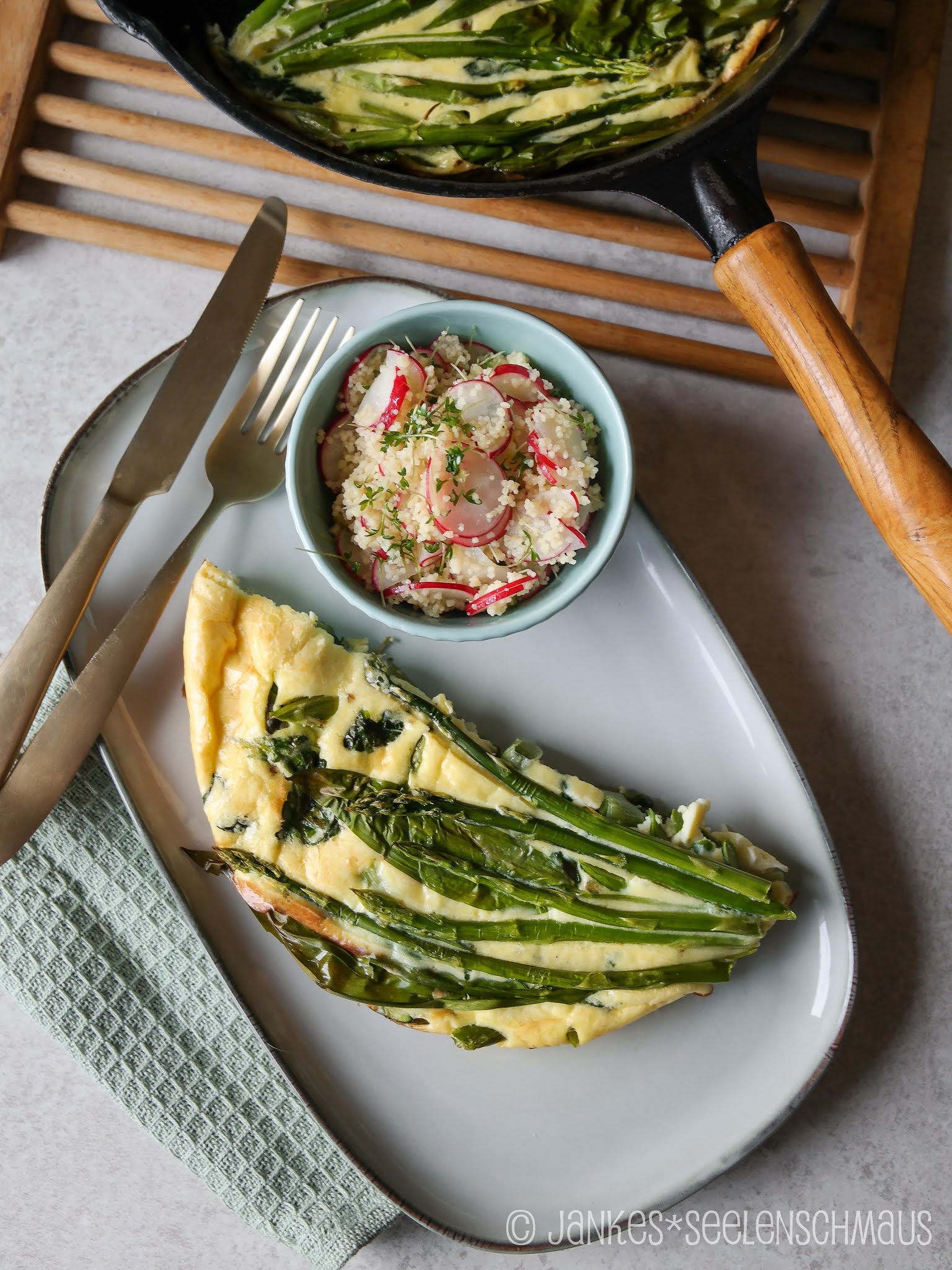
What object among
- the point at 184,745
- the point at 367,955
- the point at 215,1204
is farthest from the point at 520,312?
the point at 215,1204

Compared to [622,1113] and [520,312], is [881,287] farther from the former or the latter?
[622,1113]

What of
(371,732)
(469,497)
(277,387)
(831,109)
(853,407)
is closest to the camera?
(853,407)

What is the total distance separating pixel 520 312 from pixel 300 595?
2.75ft

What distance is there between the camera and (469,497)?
1.99 m

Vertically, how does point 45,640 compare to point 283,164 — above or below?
below

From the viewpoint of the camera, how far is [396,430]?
6.64 feet

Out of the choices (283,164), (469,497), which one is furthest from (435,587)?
(283,164)

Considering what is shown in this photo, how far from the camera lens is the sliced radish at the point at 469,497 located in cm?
196

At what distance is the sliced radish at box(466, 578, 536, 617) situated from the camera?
2027mm

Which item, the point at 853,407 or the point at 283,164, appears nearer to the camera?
the point at 853,407

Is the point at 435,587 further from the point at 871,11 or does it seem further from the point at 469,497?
the point at 871,11

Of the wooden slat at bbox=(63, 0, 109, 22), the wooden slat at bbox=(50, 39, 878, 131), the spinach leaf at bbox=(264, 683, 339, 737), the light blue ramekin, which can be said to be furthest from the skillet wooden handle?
the wooden slat at bbox=(63, 0, 109, 22)

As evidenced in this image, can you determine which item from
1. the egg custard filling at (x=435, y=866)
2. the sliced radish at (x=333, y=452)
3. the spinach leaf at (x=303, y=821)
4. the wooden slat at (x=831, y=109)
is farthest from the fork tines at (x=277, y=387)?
the wooden slat at (x=831, y=109)

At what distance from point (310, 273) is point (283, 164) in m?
0.28
